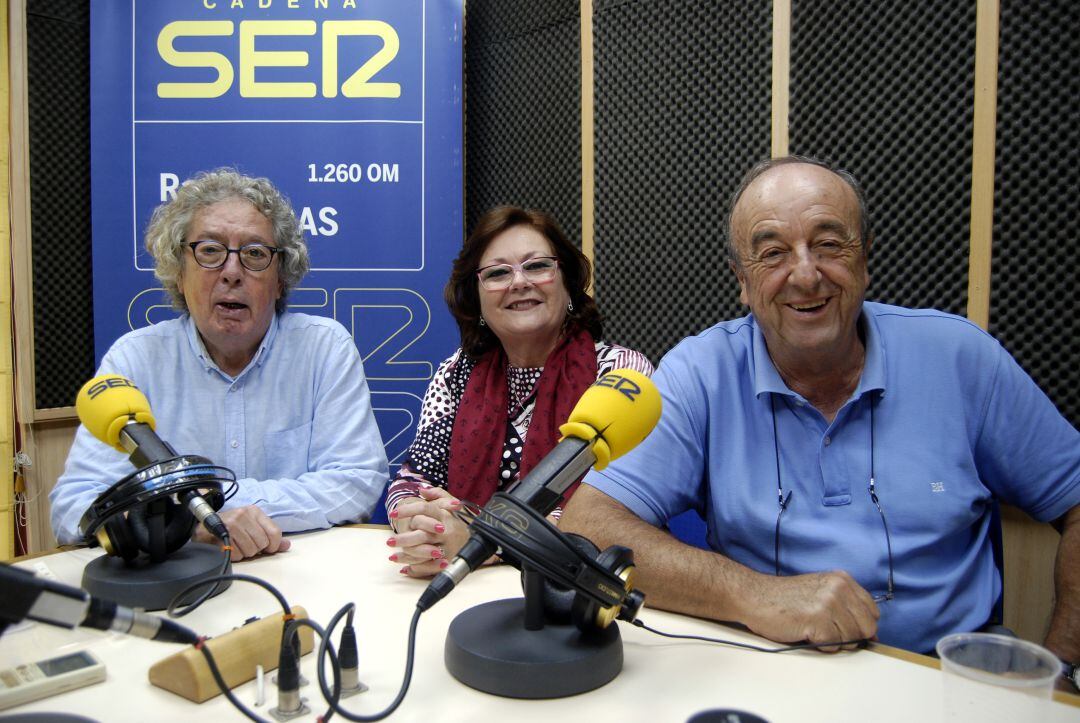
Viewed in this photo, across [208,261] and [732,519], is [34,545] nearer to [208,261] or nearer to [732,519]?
[208,261]

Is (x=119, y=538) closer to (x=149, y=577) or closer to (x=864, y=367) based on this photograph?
(x=149, y=577)

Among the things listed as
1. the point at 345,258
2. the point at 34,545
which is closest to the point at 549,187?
the point at 345,258

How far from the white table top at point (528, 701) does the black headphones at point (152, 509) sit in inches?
6.2

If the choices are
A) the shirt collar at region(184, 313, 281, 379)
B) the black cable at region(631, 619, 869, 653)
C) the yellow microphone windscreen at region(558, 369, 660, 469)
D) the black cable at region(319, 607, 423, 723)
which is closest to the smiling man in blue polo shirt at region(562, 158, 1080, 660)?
the black cable at region(631, 619, 869, 653)

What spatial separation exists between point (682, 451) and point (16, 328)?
10.5 feet

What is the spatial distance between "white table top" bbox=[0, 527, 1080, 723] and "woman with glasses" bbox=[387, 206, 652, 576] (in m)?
0.81

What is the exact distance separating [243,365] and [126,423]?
0.91 m

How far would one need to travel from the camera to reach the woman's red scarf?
2.18m

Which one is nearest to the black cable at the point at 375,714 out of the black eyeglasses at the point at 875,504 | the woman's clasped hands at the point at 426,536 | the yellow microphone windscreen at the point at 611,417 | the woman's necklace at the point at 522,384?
the yellow microphone windscreen at the point at 611,417

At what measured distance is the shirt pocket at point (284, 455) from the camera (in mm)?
2156

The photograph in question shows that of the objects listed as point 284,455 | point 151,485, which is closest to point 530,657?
point 151,485

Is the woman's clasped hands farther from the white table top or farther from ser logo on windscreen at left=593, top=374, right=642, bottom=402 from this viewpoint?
ser logo on windscreen at left=593, top=374, right=642, bottom=402

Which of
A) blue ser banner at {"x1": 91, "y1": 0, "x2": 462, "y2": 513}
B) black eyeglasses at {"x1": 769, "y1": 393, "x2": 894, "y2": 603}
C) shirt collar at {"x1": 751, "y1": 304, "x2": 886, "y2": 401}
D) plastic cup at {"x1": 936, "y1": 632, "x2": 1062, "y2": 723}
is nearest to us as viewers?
plastic cup at {"x1": 936, "y1": 632, "x2": 1062, "y2": 723}

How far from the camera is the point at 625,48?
3.17 m
